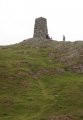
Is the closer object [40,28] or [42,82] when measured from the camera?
[42,82]

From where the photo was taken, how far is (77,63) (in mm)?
56594

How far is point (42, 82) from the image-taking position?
47375mm

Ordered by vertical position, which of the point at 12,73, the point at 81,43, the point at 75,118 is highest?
the point at 81,43

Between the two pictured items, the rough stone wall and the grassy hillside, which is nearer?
the grassy hillside

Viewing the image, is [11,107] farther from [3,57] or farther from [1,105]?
[3,57]

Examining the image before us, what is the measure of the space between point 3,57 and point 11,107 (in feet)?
71.9

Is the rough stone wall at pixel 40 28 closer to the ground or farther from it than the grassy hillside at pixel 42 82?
farther from it

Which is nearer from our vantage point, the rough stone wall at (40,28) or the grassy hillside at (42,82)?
the grassy hillside at (42,82)

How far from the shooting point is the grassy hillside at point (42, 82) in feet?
118

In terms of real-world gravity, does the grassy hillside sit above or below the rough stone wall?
below

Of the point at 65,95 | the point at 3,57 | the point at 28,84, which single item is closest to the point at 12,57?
the point at 3,57

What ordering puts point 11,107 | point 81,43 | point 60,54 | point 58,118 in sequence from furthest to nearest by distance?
point 81,43 < point 60,54 < point 11,107 < point 58,118

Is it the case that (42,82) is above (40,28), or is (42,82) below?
below

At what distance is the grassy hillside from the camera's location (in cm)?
3597
